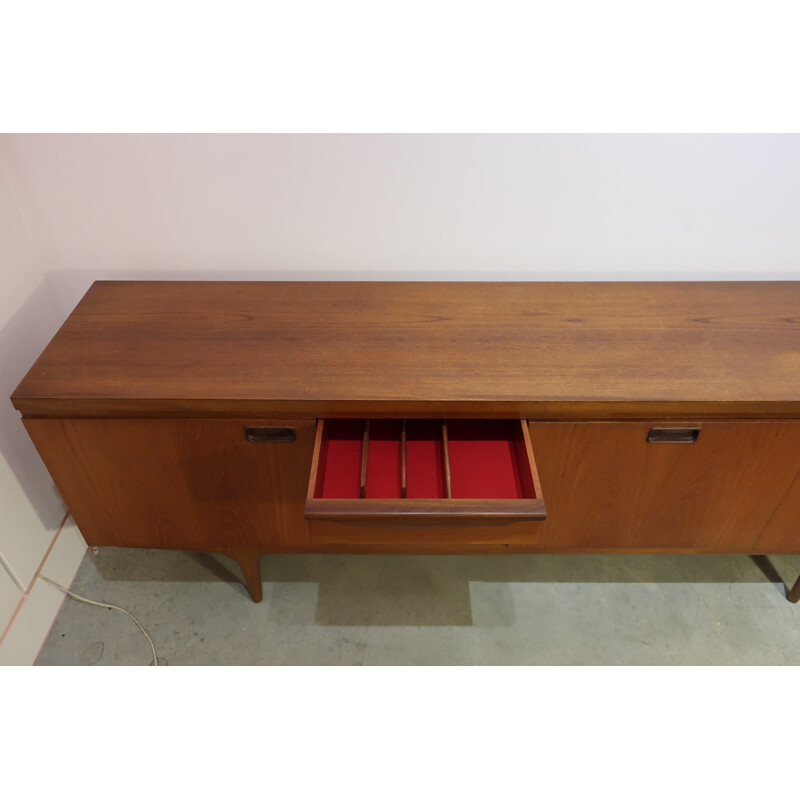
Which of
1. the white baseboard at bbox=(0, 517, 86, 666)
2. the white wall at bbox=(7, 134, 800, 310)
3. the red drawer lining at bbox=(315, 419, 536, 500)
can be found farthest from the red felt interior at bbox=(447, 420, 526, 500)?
the white baseboard at bbox=(0, 517, 86, 666)

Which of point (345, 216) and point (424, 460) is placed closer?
point (424, 460)

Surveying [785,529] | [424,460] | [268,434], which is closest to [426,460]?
[424,460]

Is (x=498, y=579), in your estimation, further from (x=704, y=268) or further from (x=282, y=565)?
(x=704, y=268)

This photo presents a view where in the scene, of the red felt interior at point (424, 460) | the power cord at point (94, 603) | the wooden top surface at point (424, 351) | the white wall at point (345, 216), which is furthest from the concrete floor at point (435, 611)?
the wooden top surface at point (424, 351)

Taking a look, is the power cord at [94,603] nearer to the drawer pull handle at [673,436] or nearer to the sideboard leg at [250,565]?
the sideboard leg at [250,565]

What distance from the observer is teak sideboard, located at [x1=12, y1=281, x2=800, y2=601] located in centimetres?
95

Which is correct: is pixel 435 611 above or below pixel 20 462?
below

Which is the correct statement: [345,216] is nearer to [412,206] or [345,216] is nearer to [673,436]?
[412,206]

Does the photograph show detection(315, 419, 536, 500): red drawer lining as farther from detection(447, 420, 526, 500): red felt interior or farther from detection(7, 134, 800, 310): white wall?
detection(7, 134, 800, 310): white wall

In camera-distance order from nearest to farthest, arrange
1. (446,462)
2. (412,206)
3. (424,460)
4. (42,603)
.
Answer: (446,462)
(424,460)
(412,206)
(42,603)

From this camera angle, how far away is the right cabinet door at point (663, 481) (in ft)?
3.23

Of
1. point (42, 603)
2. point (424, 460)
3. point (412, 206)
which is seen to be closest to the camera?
point (424, 460)

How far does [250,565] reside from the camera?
1249mm

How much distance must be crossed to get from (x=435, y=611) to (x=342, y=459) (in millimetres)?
481
